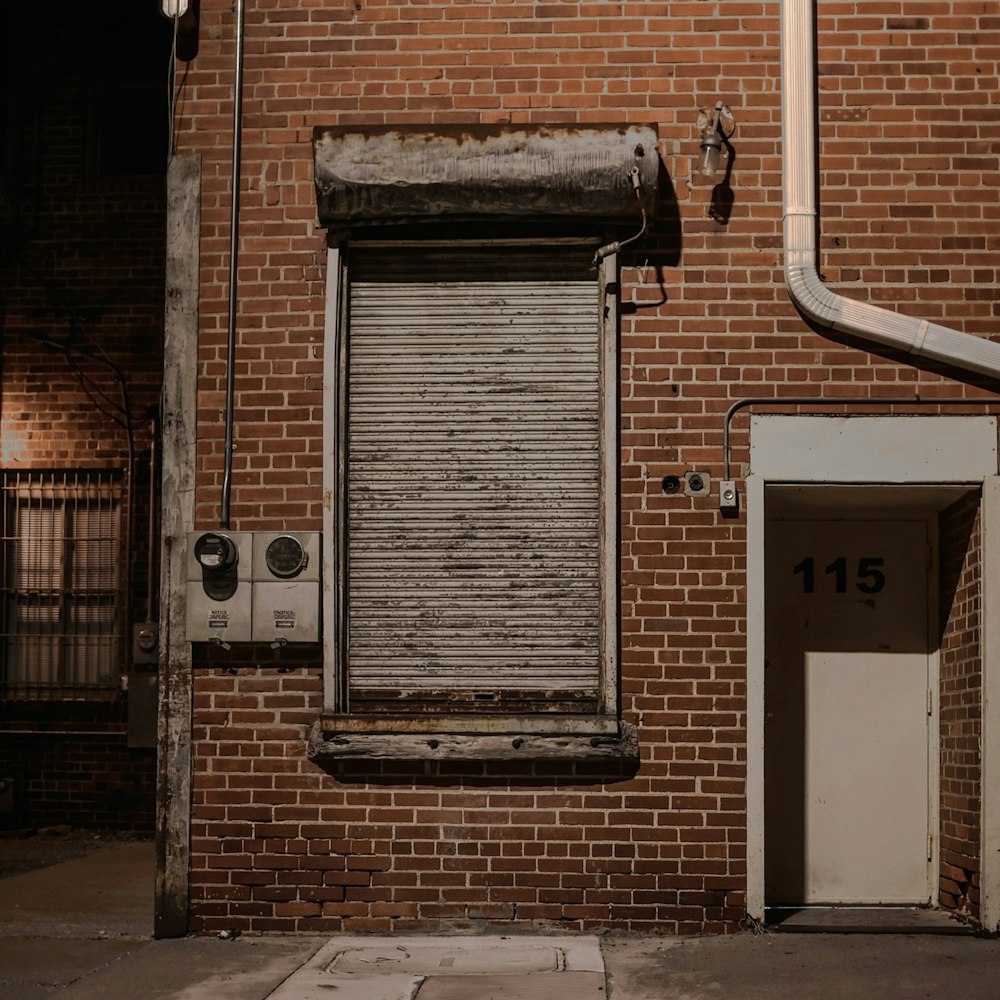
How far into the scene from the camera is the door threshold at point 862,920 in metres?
6.70

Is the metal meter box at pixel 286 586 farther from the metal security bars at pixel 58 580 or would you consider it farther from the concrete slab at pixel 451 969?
the metal security bars at pixel 58 580

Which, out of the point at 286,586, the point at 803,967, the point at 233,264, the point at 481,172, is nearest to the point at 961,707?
the point at 803,967

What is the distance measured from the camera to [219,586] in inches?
267

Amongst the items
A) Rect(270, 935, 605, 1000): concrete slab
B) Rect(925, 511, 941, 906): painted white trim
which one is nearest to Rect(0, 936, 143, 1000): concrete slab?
Rect(270, 935, 605, 1000): concrete slab

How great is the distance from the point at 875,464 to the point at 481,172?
8.77ft

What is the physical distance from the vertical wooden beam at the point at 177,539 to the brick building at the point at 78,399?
13.6 feet

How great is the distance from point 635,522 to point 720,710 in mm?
1116

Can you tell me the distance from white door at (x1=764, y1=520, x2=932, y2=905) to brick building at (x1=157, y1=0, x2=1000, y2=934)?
333 millimetres

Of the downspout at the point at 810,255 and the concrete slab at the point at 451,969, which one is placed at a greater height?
the downspout at the point at 810,255

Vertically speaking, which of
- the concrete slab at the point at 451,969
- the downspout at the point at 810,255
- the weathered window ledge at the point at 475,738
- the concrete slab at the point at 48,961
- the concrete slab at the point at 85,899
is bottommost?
the concrete slab at the point at 85,899

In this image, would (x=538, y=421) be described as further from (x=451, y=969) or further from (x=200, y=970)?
(x=200, y=970)

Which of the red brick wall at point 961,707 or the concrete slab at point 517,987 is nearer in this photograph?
the concrete slab at point 517,987

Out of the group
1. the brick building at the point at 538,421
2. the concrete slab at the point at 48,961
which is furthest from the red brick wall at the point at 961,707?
the concrete slab at the point at 48,961

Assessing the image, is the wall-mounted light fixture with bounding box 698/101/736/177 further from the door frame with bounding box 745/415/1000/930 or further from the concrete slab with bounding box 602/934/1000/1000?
the concrete slab with bounding box 602/934/1000/1000
